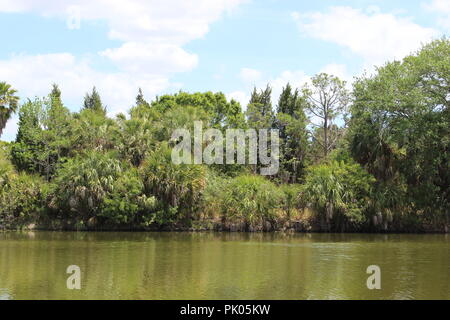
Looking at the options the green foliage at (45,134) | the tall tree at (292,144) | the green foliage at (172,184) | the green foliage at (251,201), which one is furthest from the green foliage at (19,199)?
the tall tree at (292,144)

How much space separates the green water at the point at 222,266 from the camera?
13.8 metres

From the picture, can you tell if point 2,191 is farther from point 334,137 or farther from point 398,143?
point 334,137

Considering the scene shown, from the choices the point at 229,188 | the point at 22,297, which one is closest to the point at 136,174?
the point at 229,188

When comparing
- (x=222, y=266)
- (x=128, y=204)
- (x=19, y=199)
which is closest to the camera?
(x=222, y=266)

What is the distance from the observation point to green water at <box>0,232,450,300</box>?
13.8 metres

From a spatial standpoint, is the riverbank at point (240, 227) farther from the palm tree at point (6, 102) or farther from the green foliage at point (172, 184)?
the palm tree at point (6, 102)

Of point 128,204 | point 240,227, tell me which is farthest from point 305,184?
point 128,204

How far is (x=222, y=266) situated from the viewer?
18.0 metres

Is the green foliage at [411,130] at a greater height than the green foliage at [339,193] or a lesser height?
greater

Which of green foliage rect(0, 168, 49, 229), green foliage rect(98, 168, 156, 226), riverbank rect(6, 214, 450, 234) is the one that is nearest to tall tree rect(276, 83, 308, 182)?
riverbank rect(6, 214, 450, 234)

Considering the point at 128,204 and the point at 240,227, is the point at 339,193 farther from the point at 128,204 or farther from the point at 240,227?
the point at 128,204

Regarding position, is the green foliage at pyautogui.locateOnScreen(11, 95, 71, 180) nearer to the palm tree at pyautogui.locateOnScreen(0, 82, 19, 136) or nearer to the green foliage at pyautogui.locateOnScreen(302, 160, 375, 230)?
the palm tree at pyautogui.locateOnScreen(0, 82, 19, 136)

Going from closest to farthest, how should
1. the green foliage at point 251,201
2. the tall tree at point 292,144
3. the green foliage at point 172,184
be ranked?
the green foliage at point 251,201, the green foliage at point 172,184, the tall tree at point 292,144
